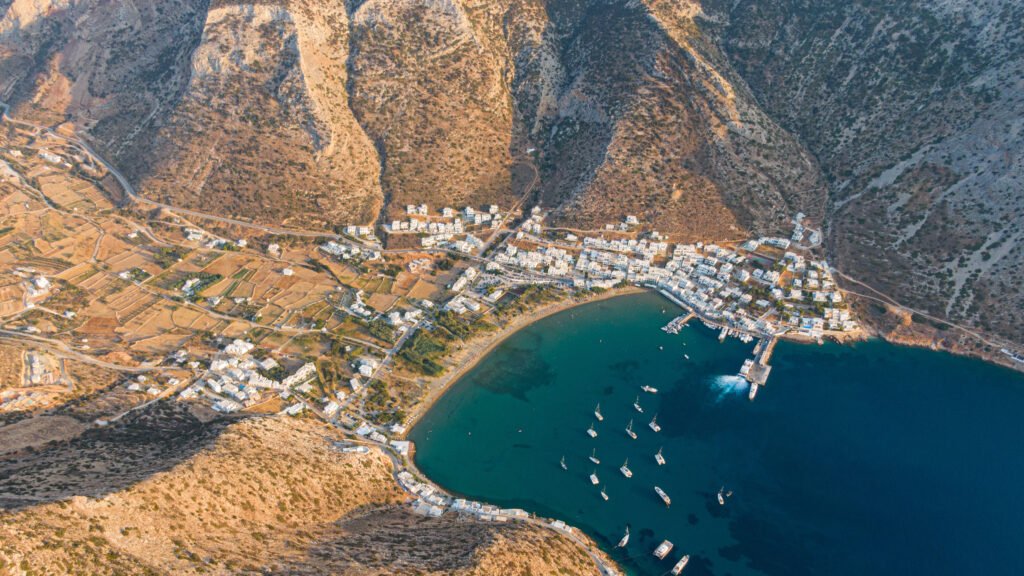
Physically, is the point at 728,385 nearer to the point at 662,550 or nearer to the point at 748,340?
the point at 748,340

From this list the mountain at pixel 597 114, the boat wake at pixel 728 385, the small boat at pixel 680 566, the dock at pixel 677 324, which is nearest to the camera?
the small boat at pixel 680 566

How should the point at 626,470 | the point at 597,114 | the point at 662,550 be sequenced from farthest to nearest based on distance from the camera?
the point at 597,114 < the point at 626,470 < the point at 662,550

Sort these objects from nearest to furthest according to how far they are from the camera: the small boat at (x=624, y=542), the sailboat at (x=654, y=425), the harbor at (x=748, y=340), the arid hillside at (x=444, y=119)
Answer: the small boat at (x=624, y=542) → the sailboat at (x=654, y=425) → the harbor at (x=748, y=340) → the arid hillside at (x=444, y=119)

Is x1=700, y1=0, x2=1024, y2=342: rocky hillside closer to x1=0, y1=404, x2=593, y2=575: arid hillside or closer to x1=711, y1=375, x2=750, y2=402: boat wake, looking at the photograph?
x1=711, y1=375, x2=750, y2=402: boat wake

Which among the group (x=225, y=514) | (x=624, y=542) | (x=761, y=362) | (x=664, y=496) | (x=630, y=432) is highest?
(x=761, y=362)

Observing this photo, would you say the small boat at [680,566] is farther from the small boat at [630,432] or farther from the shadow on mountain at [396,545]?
the shadow on mountain at [396,545]

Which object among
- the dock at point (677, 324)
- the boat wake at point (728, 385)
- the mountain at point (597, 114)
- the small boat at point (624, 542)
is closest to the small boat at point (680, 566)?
the small boat at point (624, 542)

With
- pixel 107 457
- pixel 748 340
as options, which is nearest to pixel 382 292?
pixel 107 457
